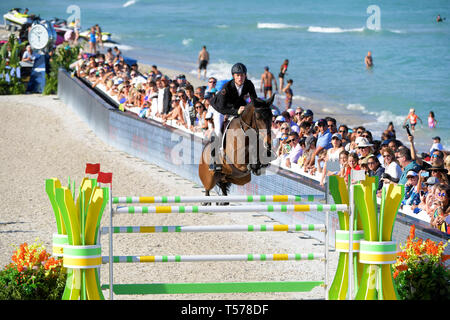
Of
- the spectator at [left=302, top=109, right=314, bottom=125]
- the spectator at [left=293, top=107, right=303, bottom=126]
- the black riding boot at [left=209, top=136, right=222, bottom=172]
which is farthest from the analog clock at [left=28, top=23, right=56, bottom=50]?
the black riding boot at [left=209, top=136, right=222, bottom=172]

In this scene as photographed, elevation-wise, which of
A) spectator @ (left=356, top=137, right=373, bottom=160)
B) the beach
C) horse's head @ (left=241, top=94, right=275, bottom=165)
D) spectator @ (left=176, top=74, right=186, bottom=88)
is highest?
spectator @ (left=176, top=74, right=186, bottom=88)

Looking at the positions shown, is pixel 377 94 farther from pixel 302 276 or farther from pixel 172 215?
pixel 302 276

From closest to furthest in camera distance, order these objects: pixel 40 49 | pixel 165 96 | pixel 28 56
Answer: pixel 165 96 < pixel 28 56 < pixel 40 49

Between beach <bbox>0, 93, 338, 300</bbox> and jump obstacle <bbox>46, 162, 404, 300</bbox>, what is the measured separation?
7.19 feet

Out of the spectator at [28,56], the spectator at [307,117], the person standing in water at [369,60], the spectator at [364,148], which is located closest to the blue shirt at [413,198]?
the spectator at [364,148]

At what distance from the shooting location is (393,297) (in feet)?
24.3

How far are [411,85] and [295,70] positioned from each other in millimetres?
8279

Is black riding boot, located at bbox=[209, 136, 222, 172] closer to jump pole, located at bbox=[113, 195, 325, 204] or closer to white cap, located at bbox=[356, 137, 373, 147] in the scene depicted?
white cap, located at bbox=[356, 137, 373, 147]

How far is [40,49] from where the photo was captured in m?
34.7

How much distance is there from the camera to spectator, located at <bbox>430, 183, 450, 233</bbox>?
32.5 feet

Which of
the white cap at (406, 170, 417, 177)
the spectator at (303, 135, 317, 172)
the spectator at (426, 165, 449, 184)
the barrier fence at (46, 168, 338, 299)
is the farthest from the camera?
the spectator at (303, 135, 317, 172)

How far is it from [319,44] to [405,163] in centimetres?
5696

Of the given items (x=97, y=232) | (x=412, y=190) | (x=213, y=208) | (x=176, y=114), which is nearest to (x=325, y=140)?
(x=412, y=190)

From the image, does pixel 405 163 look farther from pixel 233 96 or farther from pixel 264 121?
pixel 264 121
